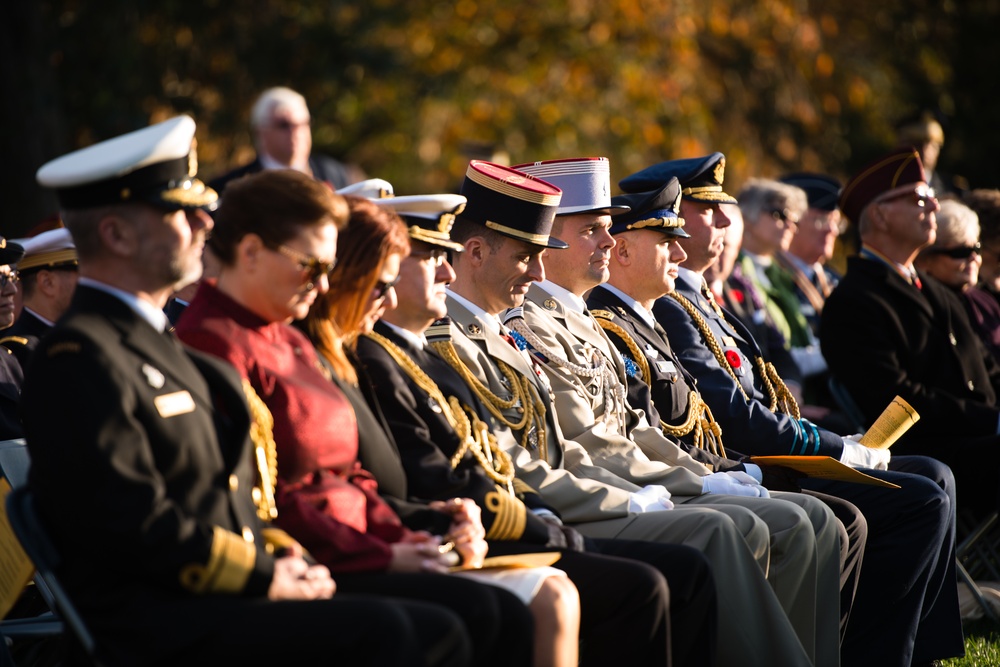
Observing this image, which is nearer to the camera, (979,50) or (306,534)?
(306,534)

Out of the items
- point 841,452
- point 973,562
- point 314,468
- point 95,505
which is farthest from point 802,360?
point 95,505

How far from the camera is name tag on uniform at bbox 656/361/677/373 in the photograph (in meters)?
5.64

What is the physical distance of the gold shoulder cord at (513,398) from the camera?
462cm

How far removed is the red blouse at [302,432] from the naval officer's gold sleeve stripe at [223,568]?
16.2 inches

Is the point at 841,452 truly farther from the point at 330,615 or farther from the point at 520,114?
the point at 520,114

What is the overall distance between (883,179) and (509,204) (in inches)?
126

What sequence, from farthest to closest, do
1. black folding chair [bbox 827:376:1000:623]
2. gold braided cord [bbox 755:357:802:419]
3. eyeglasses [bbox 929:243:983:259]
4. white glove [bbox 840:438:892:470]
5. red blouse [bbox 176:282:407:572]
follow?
eyeglasses [bbox 929:243:983:259] → black folding chair [bbox 827:376:1000:623] → gold braided cord [bbox 755:357:802:419] → white glove [bbox 840:438:892:470] → red blouse [bbox 176:282:407:572]

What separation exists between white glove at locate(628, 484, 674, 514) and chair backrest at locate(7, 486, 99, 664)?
82.4 inches

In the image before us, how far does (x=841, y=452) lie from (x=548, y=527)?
6.84 feet

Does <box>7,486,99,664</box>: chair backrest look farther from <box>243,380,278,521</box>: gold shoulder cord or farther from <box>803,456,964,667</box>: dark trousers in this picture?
<box>803,456,964,667</box>: dark trousers

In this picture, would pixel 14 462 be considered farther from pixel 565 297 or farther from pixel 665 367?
pixel 665 367

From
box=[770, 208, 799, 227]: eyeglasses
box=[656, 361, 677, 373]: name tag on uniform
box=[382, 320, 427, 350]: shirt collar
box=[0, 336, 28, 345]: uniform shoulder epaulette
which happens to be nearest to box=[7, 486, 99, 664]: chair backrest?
box=[382, 320, 427, 350]: shirt collar

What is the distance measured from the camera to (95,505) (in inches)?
121

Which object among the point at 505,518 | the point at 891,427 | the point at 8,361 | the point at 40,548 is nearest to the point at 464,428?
the point at 505,518
